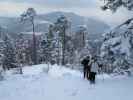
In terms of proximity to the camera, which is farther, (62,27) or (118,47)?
(62,27)

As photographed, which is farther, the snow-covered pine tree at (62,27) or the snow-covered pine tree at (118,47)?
the snow-covered pine tree at (62,27)

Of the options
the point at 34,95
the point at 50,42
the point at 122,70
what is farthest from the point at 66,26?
the point at 34,95

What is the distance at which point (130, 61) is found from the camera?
1795 cm

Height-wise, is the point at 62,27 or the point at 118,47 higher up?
the point at 118,47

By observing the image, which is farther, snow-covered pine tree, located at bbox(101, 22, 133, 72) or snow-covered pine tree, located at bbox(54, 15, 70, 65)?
snow-covered pine tree, located at bbox(54, 15, 70, 65)

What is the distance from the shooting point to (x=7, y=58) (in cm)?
6431

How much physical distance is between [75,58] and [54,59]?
1580 centimetres

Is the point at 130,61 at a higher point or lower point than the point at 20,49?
higher

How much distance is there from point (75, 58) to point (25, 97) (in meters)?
72.4

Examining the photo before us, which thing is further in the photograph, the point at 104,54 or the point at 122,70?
the point at 122,70

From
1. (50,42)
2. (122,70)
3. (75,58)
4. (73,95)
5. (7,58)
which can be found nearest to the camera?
(73,95)

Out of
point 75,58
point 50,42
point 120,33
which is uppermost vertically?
point 120,33

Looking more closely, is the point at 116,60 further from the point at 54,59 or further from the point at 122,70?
the point at 54,59

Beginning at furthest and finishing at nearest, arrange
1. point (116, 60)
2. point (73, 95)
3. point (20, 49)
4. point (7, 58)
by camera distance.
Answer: point (20, 49), point (7, 58), point (116, 60), point (73, 95)
